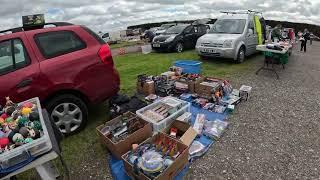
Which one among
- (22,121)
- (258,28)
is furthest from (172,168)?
(258,28)

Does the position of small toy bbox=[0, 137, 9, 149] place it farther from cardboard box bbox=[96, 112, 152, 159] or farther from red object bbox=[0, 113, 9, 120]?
cardboard box bbox=[96, 112, 152, 159]

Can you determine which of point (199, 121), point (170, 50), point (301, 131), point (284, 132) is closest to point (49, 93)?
point (199, 121)

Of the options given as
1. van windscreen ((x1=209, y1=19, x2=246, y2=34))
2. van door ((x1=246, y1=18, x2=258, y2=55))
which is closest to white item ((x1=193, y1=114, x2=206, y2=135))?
van windscreen ((x1=209, y1=19, x2=246, y2=34))

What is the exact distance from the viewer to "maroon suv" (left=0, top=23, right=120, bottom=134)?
12.6ft

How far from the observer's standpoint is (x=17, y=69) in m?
3.84

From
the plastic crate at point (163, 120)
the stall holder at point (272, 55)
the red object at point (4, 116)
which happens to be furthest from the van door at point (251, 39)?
the red object at point (4, 116)

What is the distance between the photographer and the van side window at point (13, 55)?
152 inches

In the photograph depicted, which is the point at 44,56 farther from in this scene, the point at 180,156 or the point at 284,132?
the point at 284,132

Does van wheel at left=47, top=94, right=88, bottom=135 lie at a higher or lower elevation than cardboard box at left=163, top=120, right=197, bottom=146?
higher

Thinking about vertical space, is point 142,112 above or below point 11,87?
below

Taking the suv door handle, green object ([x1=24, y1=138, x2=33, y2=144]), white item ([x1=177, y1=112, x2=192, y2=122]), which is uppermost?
the suv door handle

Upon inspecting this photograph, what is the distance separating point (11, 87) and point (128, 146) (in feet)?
6.42

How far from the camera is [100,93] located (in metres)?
4.51

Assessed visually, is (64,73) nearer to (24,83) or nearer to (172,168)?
(24,83)
